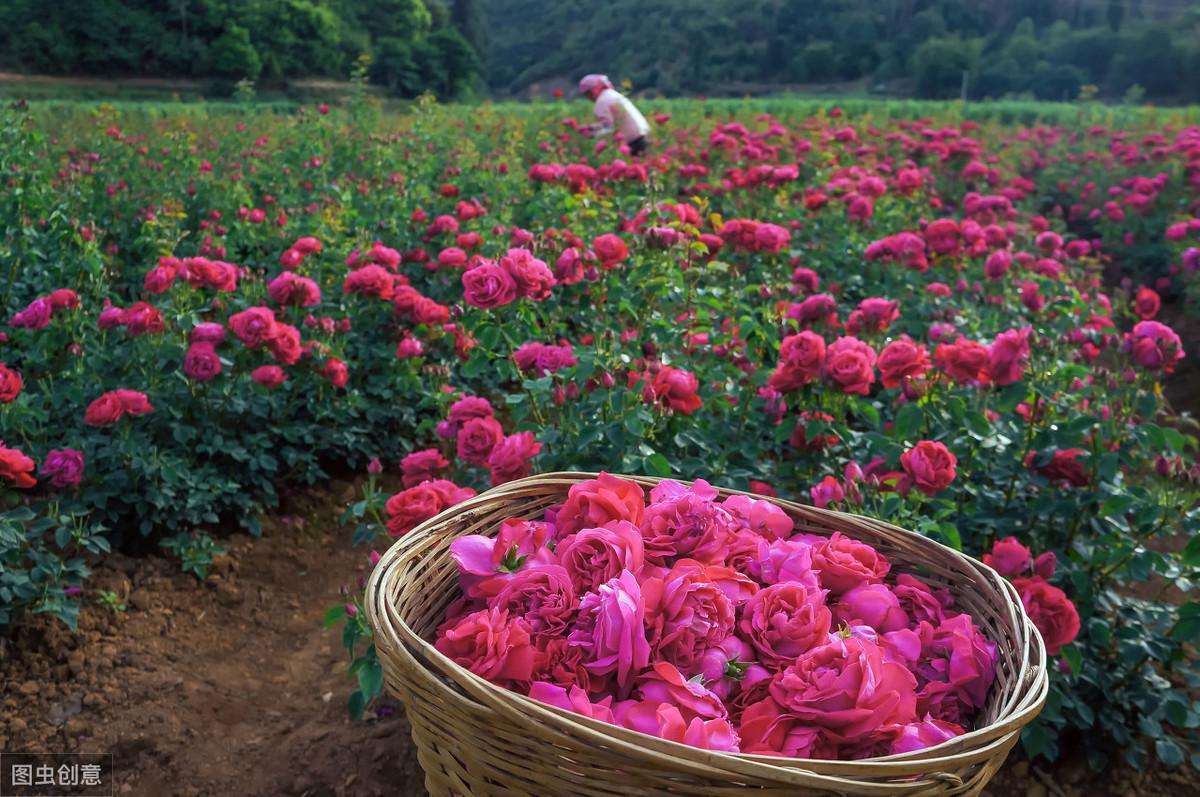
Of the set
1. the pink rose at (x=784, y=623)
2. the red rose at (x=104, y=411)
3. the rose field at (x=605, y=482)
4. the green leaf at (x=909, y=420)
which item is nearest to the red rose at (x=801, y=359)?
the rose field at (x=605, y=482)

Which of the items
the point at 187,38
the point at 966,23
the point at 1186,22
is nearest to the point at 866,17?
the point at 966,23

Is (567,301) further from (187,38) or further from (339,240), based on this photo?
(187,38)

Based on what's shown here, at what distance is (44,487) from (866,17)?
3570 cm

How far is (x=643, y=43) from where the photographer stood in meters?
36.5

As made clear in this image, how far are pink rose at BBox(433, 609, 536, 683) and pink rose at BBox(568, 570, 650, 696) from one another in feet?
0.19

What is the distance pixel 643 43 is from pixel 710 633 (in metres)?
38.8

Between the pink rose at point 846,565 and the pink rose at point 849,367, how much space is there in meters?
0.53

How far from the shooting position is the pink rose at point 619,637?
0.88 meters

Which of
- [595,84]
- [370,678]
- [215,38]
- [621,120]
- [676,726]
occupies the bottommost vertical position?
[370,678]

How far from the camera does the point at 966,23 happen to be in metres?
32.0

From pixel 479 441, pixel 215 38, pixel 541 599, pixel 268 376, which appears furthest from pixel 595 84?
pixel 215 38

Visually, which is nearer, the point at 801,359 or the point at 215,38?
the point at 801,359

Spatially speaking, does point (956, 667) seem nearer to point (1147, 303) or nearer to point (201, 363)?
point (201, 363)

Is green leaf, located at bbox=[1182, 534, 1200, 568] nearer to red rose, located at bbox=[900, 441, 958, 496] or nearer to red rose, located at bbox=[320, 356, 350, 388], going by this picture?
red rose, located at bbox=[900, 441, 958, 496]
